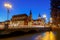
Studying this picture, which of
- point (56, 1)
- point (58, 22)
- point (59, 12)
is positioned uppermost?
point (56, 1)

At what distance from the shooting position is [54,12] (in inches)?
4523

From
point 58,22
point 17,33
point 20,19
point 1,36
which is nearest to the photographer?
point 1,36

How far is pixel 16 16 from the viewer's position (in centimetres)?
8838

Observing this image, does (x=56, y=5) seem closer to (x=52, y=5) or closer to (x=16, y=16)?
(x=52, y=5)

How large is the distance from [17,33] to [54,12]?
9293 centimetres

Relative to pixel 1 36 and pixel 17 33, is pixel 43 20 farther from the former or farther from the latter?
pixel 1 36

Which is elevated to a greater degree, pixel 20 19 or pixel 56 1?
pixel 56 1

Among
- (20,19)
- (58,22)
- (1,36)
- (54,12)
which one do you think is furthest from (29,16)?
(1,36)

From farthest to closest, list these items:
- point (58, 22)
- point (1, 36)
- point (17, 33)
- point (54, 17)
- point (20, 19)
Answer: point (54, 17)
point (58, 22)
point (20, 19)
point (17, 33)
point (1, 36)

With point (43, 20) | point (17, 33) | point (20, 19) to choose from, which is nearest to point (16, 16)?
point (20, 19)

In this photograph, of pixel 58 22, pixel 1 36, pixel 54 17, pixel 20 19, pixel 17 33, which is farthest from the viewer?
pixel 54 17

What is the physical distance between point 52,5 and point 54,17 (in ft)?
40.0

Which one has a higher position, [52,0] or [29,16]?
[52,0]

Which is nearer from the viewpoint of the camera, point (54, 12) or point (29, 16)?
point (29, 16)
